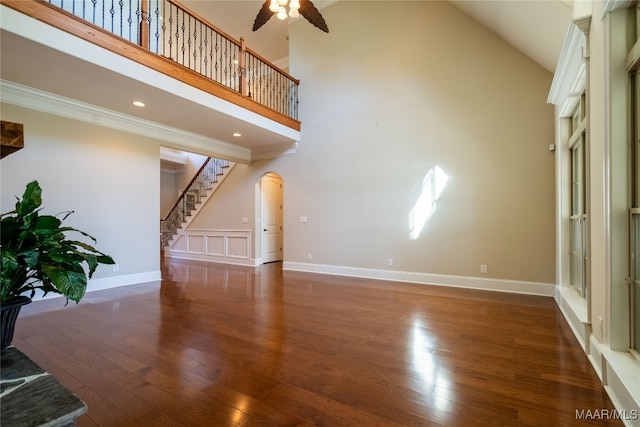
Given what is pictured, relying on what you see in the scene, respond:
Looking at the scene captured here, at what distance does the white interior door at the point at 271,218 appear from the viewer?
7.21 m

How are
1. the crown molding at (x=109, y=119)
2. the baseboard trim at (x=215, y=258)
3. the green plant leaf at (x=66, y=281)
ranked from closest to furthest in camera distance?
1. the green plant leaf at (x=66, y=281)
2. the crown molding at (x=109, y=119)
3. the baseboard trim at (x=215, y=258)

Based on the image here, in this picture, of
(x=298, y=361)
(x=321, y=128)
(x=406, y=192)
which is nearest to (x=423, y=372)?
(x=298, y=361)

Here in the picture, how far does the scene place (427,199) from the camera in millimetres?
4875

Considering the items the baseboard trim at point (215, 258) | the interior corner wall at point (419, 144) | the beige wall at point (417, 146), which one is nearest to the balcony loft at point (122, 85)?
the beige wall at point (417, 146)

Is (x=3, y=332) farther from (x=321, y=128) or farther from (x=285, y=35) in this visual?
(x=285, y=35)

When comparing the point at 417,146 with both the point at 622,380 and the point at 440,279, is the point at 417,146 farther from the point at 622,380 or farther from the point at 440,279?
the point at 622,380

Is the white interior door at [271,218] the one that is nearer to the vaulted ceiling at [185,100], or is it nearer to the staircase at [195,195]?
the staircase at [195,195]

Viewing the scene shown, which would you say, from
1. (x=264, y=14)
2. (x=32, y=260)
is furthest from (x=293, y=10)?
(x=32, y=260)

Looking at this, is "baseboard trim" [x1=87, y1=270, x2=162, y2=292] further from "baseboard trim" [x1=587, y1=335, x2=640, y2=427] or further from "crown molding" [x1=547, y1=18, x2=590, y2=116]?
"crown molding" [x1=547, y1=18, x2=590, y2=116]

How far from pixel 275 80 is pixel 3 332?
19.7ft

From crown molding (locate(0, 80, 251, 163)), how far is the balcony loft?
11mm

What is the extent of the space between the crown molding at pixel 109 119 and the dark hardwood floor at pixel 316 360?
2680 mm

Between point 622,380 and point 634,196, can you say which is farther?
point 634,196

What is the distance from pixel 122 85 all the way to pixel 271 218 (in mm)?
4451
